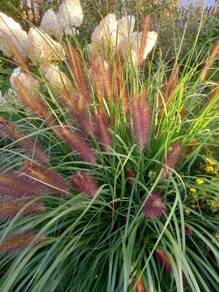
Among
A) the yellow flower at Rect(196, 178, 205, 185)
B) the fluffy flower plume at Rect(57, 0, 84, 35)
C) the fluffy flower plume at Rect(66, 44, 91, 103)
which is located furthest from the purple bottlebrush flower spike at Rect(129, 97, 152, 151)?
the fluffy flower plume at Rect(57, 0, 84, 35)

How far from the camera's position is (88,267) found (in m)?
1.86

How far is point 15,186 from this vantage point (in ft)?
4.83

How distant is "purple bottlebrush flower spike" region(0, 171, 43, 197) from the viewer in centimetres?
145

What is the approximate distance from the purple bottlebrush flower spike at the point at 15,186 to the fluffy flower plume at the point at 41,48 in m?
0.88

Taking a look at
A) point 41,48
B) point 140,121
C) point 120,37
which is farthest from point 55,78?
point 140,121

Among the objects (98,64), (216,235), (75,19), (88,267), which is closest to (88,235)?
(88,267)

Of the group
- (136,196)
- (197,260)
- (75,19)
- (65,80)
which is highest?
(75,19)

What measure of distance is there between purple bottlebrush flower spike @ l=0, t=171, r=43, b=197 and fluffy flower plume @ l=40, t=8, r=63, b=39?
1.10m

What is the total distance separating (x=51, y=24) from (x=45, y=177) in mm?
1132

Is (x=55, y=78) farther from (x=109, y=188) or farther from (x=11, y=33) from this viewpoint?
(x=109, y=188)

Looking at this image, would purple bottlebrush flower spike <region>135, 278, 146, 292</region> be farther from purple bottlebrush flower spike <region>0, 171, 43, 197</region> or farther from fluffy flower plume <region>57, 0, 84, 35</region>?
fluffy flower plume <region>57, 0, 84, 35</region>

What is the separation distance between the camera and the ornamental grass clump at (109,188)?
162cm

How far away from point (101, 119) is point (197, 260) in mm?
674

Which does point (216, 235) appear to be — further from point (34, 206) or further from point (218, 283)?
point (34, 206)
